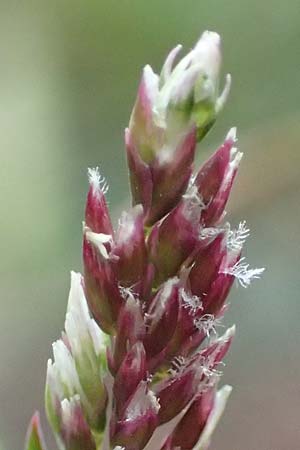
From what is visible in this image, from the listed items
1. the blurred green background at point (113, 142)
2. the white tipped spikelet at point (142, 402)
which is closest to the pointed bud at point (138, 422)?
the white tipped spikelet at point (142, 402)

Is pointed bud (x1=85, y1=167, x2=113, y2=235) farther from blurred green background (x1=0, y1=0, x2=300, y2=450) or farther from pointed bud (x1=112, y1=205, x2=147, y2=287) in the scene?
blurred green background (x1=0, y1=0, x2=300, y2=450)

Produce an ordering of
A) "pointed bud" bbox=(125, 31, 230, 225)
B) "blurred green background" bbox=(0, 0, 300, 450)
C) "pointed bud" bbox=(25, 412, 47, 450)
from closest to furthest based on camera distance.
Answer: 1. "pointed bud" bbox=(125, 31, 230, 225)
2. "pointed bud" bbox=(25, 412, 47, 450)
3. "blurred green background" bbox=(0, 0, 300, 450)

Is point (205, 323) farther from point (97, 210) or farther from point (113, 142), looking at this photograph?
point (113, 142)

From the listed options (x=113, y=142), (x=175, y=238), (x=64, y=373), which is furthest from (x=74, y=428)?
(x=113, y=142)

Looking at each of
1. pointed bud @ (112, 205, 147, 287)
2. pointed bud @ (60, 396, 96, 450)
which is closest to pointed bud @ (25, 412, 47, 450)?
pointed bud @ (60, 396, 96, 450)

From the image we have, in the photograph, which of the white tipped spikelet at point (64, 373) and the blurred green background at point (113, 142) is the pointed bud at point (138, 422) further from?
the blurred green background at point (113, 142)

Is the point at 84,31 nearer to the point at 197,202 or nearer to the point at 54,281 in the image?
the point at 54,281

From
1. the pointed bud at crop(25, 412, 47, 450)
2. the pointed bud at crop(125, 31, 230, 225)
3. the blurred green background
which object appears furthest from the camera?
the blurred green background
